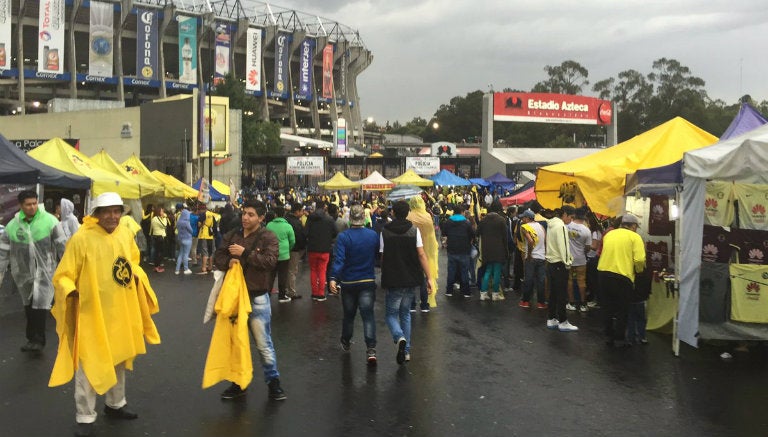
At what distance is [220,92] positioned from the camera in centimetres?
5331

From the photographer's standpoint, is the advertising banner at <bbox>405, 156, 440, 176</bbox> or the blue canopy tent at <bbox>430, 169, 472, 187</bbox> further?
the advertising banner at <bbox>405, 156, 440, 176</bbox>

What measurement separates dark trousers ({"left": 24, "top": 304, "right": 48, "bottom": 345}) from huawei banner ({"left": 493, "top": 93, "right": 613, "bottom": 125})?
44.4 m

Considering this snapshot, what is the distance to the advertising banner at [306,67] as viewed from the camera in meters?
79.1

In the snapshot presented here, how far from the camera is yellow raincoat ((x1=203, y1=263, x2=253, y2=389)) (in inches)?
209

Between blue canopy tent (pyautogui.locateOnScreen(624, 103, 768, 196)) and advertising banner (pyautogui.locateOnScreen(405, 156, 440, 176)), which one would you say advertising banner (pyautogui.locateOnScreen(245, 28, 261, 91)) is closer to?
advertising banner (pyautogui.locateOnScreen(405, 156, 440, 176))

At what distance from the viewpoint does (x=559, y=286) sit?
8539 mm

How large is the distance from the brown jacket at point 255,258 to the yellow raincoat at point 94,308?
0.79m

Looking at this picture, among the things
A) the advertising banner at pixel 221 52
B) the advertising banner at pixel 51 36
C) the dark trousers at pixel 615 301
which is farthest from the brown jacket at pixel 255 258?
the advertising banner at pixel 221 52

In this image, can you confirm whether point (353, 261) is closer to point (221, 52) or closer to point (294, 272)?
point (294, 272)

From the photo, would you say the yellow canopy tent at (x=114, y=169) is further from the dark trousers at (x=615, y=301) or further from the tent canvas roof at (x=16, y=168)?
the dark trousers at (x=615, y=301)

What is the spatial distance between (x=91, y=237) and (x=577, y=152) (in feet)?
170

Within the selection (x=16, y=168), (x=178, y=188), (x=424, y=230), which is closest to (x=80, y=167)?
(x=16, y=168)

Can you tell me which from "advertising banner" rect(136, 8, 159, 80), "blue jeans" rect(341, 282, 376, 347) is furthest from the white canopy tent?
"advertising banner" rect(136, 8, 159, 80)

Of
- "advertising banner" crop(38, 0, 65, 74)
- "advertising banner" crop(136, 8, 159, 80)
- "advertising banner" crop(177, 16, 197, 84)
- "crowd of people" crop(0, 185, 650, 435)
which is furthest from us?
"advertising banner" crop(177, 16, 197, 84)
